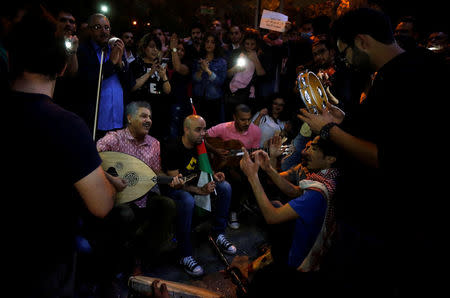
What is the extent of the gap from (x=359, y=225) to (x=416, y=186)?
399 mm

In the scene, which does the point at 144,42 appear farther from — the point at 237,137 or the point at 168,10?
the point at 168,10

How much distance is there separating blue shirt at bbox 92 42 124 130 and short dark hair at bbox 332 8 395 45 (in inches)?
123

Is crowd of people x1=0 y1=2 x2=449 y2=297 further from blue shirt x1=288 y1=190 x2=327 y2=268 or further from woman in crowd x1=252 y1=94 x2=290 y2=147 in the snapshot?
woman in crowd x1=252 y1=94 x2=290 y2=147

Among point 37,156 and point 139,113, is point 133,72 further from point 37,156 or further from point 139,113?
point 37,156

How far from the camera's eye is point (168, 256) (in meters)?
3.37

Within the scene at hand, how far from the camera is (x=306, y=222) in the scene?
209 cm

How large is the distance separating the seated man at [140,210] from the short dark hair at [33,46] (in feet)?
6.11

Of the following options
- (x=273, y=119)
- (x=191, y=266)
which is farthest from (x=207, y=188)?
(x=273, y=119)

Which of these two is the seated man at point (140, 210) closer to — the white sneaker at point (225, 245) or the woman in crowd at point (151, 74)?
the white sneaker at point (225, 245)

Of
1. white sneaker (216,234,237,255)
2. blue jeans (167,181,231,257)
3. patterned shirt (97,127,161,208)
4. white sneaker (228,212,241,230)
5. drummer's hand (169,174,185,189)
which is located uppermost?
patterned shirt (97,127,161,208)

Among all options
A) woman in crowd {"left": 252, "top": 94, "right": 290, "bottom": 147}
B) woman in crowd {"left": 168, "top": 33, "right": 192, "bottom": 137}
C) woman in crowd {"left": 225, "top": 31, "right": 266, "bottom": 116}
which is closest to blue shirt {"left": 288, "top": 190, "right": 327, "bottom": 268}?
woman in crowd {"left": 252, "top": 94, "right": 290, "bottom": 147}

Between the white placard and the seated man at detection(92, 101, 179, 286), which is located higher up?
the white placard

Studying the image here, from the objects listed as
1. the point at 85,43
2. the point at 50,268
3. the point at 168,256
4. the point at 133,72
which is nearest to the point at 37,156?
the point at 50,268

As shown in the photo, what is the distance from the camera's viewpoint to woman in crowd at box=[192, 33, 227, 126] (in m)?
5.10
